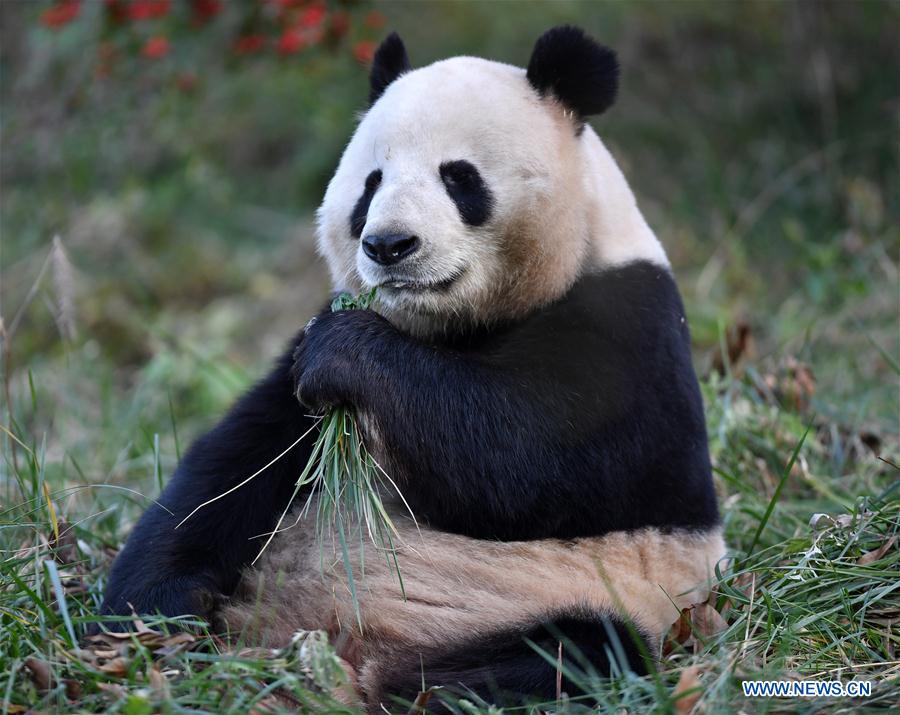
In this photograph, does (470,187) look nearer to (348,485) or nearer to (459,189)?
(459,189)

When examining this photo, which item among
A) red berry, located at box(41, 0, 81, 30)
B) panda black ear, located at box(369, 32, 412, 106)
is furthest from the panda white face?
red berry, located at box(41, 0, 81, 30)

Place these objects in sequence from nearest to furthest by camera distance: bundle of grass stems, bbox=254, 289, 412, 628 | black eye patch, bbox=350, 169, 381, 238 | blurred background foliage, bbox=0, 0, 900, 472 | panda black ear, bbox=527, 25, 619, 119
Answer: bundle of grass stems, bbox=254, 289, 412, 628, black eye patch, bbox=350, 169, 381, 238, panda black ear, bbox=527, 25, 619, 119, blurred background foliage, bbox=0, 0, 900, 472

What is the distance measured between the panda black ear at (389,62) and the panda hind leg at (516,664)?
2421 mm

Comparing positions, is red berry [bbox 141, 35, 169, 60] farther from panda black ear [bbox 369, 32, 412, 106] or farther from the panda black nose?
the panda black nose

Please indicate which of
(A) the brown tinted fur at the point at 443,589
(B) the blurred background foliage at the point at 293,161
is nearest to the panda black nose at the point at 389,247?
(A) the brown tinted fur at the point at 443,589

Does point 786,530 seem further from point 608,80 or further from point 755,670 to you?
point 608,80

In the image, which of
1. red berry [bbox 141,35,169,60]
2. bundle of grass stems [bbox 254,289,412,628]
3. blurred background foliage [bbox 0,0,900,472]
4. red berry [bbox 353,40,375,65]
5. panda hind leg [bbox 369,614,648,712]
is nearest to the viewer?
panda hind leg [bbox 369,614,648,712]

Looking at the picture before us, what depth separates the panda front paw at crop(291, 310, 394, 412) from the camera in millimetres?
3720

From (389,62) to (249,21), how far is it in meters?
5.69

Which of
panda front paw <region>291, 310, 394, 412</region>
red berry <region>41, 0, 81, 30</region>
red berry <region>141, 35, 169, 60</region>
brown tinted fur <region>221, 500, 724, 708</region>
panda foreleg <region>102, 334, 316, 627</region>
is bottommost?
brown tinted fur <region>221, 500, 724, 708</region>

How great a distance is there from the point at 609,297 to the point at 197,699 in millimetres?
2065

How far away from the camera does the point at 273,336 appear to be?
10.5 metres

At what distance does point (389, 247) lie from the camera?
374 cm

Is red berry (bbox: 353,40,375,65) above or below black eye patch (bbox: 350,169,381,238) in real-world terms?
above
